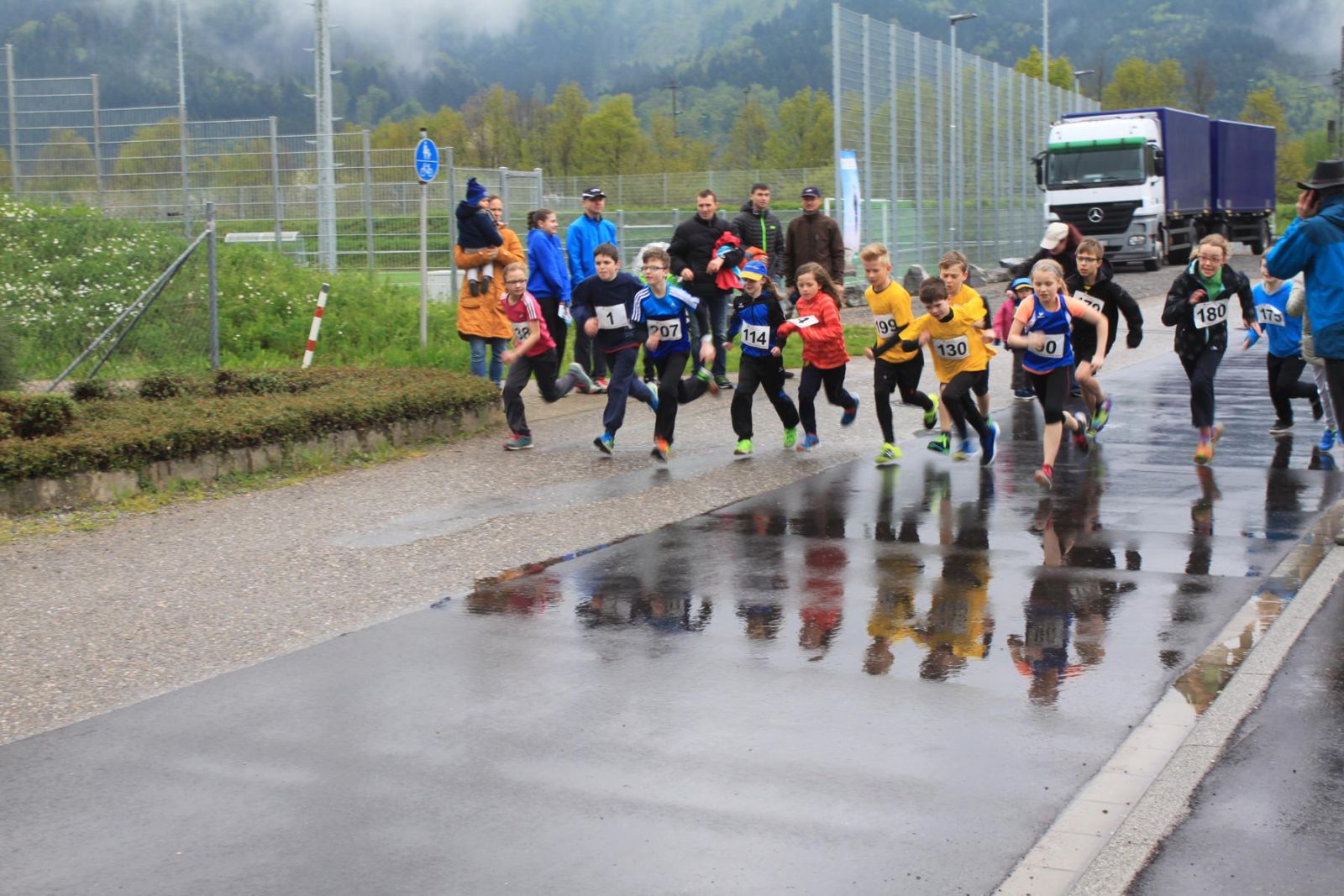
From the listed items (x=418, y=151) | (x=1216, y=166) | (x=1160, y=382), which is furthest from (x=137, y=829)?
(x=1216, y=166)

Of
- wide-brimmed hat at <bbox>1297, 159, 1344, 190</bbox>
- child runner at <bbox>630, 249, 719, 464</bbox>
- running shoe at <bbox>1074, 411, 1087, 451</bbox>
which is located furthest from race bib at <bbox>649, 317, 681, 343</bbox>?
wide-brimmed hat at <bbox>1297, 159, 1344, 190</bbox>

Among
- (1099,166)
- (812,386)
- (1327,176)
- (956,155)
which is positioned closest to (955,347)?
(812,386)

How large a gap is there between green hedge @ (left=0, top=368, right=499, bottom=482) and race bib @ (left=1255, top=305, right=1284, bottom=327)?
21.0 ft

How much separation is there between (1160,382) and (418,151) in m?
8.35

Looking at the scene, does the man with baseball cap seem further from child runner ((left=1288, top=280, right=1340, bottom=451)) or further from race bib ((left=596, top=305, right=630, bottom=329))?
child runner ((left=1288, top=280, right=1340, bottom=451))

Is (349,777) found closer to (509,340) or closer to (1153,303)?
(509,340)

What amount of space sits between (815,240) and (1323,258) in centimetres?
809

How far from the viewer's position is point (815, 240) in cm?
1698

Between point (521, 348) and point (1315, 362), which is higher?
point (521, 348)

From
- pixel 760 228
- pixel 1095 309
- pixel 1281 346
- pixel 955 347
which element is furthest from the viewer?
pixel 760 228

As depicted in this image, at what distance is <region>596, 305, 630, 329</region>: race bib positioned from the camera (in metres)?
12.8

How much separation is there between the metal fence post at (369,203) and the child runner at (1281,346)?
41.2 feet

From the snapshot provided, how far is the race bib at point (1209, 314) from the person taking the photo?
12180 mm

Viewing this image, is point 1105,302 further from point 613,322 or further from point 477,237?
point 477,237
